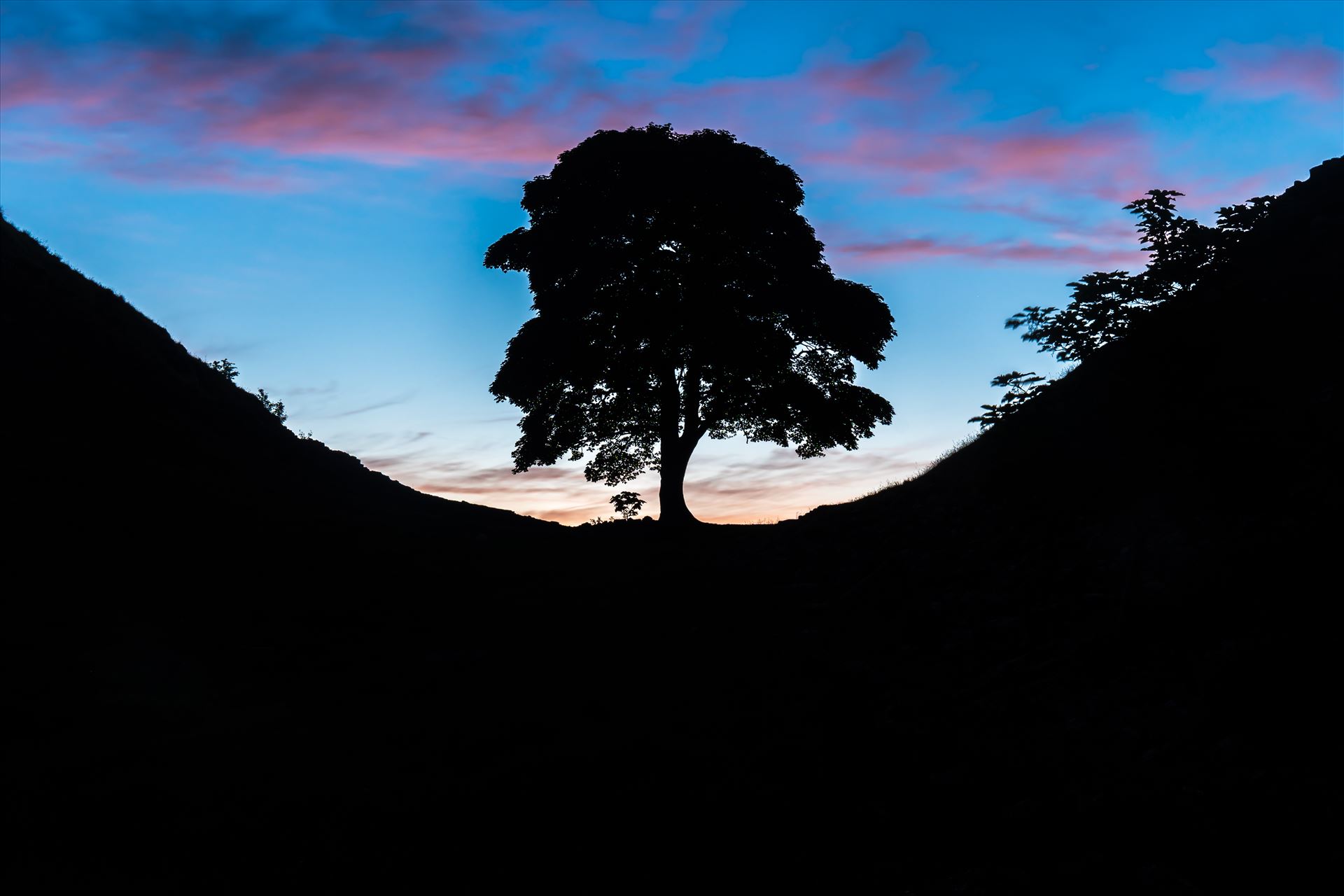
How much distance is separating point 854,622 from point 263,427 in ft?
75.8

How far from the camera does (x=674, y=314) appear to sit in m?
30.6

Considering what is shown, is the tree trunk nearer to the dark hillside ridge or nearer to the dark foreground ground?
the dark hillside ridge

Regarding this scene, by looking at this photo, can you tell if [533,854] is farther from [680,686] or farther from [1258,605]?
[1258,605]

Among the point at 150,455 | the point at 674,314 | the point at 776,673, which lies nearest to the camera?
the point at 776,673

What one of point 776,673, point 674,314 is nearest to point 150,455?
point 674,314

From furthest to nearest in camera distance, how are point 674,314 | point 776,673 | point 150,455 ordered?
point 674,314
point 150,455
point 776,673

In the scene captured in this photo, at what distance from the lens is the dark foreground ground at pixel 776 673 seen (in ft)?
28.1

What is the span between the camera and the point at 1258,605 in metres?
10.5

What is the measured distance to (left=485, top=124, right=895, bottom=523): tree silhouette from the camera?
30.9 meters

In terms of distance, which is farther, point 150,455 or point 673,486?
point 673,486

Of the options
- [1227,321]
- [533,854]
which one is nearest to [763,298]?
[1227,321]

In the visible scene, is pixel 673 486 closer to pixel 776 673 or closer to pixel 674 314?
pixel 674 314

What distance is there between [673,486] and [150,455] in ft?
52.5

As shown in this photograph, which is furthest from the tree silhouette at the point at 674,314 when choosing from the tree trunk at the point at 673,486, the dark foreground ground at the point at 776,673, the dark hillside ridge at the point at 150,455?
the dark foreground ground at the point at 776,673
